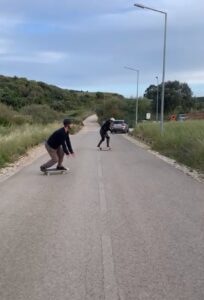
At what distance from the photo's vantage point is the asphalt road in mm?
5688

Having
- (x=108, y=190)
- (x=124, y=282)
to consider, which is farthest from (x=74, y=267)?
(x=108, y=190)

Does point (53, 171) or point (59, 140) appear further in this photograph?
point (53, 171)

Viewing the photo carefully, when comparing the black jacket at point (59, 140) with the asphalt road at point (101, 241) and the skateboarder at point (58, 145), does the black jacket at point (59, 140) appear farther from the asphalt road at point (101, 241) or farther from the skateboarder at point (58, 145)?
the asphalt road at point (101, 241)

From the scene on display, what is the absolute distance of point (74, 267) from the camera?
6418 millimetres

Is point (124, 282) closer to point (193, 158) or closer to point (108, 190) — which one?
point (108, 190)

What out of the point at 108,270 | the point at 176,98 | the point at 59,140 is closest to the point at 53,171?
the point at 59,140

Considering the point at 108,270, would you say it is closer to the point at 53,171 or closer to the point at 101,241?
the point at 101,241

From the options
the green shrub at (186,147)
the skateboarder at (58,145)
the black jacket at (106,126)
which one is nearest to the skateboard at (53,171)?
the skateboarder at (58,145)

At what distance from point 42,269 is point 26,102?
308 ft

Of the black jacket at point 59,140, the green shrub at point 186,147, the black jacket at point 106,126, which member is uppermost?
the black jacket at point 59,140

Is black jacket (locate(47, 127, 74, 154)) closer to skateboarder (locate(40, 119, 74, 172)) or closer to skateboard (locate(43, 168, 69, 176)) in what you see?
skateboarder (locate(40, 119, 74, 172))

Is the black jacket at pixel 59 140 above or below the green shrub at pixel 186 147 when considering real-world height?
above

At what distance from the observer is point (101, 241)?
7828 mm

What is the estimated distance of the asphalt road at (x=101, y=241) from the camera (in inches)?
224
